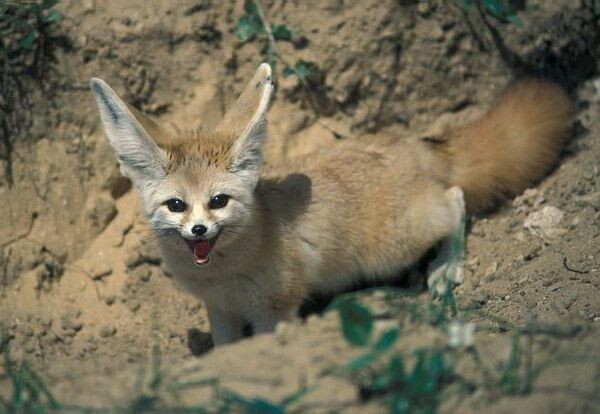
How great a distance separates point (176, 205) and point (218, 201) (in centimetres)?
25

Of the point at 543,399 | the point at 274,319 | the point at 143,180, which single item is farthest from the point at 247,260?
the point at 543,399

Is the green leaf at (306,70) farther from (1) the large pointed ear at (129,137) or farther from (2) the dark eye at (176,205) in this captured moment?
(2) the dark eye at (176,205)

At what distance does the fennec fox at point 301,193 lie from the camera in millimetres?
5094

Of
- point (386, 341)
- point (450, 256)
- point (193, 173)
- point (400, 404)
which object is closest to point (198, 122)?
point (193, 173)

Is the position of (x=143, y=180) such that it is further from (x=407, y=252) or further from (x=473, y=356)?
(x=473, y=356)

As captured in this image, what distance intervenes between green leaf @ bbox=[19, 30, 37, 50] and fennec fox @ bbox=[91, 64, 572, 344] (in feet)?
4.37

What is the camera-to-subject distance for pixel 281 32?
21.3ft

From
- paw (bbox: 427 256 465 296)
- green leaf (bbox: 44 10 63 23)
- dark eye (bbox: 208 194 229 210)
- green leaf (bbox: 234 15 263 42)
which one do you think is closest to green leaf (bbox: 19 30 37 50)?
green leaf (bbox: 44 10 63 23)

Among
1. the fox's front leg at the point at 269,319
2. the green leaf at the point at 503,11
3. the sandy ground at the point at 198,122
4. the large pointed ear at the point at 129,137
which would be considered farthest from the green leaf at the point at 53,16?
the green leaf at the point at 503,11

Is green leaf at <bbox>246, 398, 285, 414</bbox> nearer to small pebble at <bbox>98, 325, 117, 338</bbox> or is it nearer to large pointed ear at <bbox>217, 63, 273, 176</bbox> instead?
large pointed ear at <bbox>217, 63, 273, 176</bbox>

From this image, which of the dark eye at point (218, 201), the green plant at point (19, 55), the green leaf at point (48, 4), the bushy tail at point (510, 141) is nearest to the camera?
the dark eye at point (218, 201)

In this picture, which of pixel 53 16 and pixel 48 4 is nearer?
pixel 48 4

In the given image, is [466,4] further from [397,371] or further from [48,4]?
[397,371]

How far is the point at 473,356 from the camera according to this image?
3484 mm
